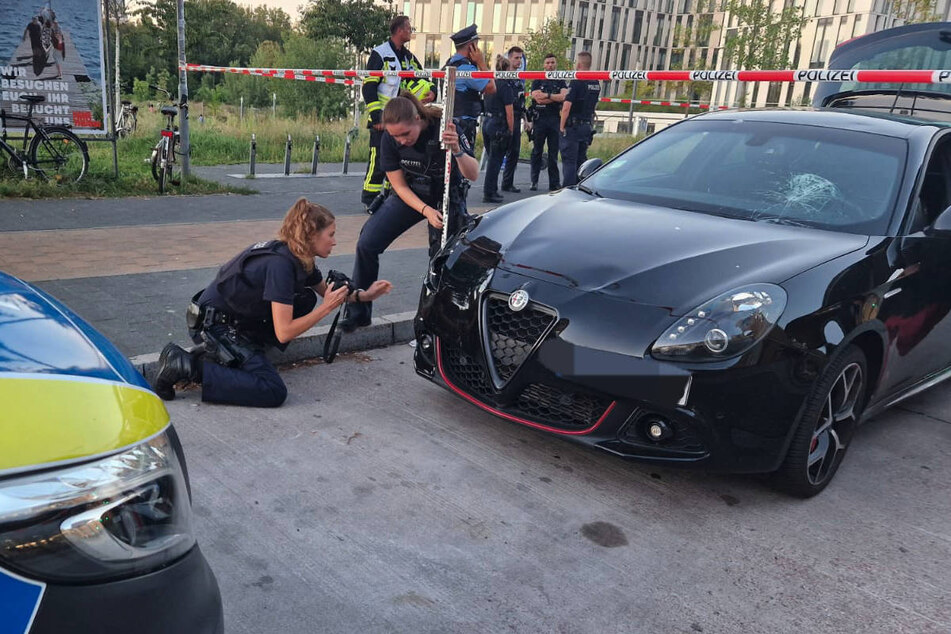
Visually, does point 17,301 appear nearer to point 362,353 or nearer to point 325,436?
point 325,436

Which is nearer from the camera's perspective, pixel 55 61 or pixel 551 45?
pixel 55 61

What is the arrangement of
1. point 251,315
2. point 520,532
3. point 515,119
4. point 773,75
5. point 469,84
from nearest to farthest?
point 520,532 → point 251,315 → point 773,75 → point 469,84 → point 515,119

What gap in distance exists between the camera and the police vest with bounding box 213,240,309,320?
4.20m

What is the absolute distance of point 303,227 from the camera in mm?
4145

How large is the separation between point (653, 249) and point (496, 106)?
8.48m

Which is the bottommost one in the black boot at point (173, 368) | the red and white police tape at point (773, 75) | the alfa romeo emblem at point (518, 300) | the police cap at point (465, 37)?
the black boot at point (173, 368)

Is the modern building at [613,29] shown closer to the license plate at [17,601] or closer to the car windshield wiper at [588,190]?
the car windshield wiper at [588,190]

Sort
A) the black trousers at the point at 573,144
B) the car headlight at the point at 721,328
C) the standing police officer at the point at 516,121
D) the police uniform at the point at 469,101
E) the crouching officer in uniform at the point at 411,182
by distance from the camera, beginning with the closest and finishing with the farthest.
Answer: the car headlight at the point at 721,328 → the crouching officer in uniform at the point at 411,182 → the police uniform at the point at 469,101 → the black trousers at the point at 573,144 → the standing police officer at the point at 516,121

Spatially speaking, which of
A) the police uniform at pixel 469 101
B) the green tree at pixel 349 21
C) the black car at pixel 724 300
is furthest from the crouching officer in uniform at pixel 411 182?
the green tree at pixel 349 21

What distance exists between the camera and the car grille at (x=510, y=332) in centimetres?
346

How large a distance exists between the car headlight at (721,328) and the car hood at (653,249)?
2.4 inches

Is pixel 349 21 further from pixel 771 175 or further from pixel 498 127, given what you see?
pixel 771 175

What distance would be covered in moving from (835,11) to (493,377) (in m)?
64.4

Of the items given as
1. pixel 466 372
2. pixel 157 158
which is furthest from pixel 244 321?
pixel 157 158
